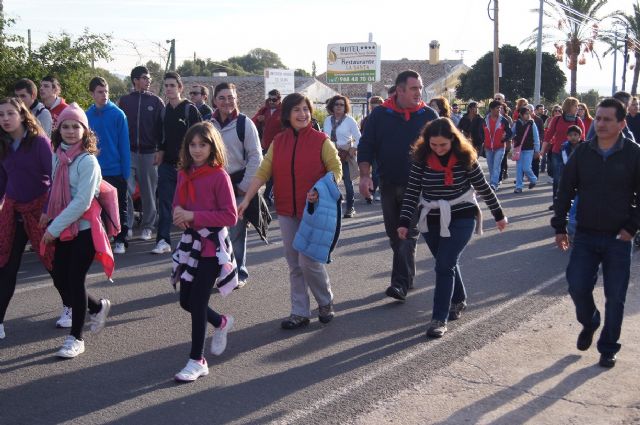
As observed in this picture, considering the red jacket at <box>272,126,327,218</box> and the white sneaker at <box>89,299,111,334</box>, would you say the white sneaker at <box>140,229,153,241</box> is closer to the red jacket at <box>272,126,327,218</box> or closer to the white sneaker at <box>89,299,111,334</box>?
the white sneaker at <box>89,299,111,334</box>

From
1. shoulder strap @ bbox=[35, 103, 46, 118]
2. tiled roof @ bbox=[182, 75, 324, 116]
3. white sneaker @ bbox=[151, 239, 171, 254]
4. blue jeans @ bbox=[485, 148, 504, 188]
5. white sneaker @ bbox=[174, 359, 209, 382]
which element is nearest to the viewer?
white sneaker @ bbox=[174, 359, 209, 382]

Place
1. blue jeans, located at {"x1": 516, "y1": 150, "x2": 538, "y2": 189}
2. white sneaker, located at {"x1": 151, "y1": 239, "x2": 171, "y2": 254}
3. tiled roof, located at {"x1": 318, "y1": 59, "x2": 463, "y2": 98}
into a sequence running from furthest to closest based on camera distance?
tiled roof, located at {"x1": 318, "y1": 59, "x2": 463, "y2": 98} → blue jeans, located at {"x1": 516, "y1": 150, "x2": 538, "y2": 189} → white sneaker, located at {"x1": 151, "y1": 239, "x2": 171, "y2": 254}

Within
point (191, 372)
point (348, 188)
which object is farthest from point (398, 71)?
point (191, 372)

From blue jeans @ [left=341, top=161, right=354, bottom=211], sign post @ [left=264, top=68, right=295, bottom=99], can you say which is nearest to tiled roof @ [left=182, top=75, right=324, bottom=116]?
sign post @ [left=264, top=68, right=295, bottom=99]

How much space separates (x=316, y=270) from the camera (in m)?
6.04

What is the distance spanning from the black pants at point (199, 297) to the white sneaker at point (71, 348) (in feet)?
3.19

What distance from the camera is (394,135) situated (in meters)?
6.83

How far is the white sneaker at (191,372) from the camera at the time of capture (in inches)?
193

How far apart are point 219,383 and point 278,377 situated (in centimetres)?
39

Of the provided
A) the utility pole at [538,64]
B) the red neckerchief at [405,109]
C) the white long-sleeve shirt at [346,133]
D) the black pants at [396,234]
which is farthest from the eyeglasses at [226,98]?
the utility pole at [538,64]

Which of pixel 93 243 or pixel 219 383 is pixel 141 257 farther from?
pixel 219 383

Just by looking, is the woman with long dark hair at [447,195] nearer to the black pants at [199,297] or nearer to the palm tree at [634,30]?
the black pants at [199,297]

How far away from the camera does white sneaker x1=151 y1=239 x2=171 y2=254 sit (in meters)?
9.12

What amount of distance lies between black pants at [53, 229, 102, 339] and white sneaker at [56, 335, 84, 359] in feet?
0.13
